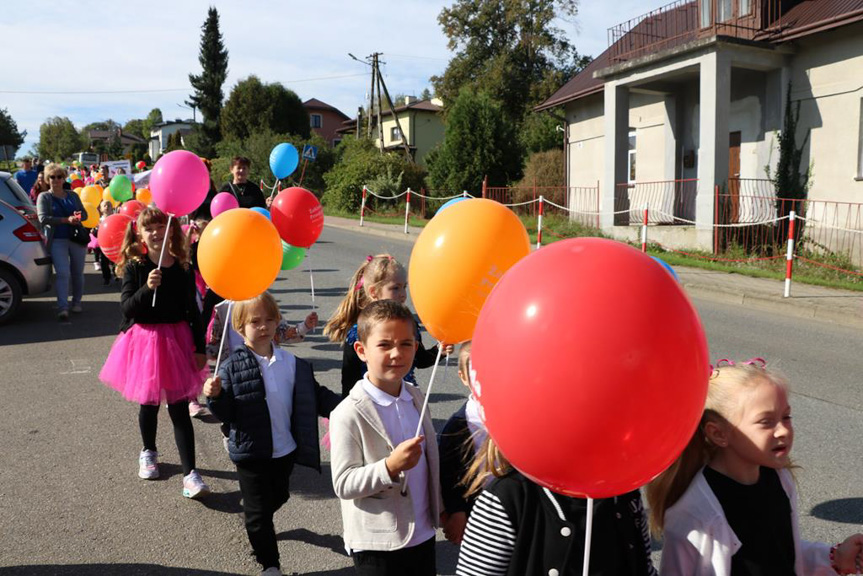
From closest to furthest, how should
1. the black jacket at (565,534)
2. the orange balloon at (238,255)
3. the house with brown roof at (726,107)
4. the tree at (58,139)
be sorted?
the black jacket at (565,534), the orange balloon at (238,255), the house with brown roof at (726,107), the tree at (58,139)

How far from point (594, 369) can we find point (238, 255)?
2824 mm

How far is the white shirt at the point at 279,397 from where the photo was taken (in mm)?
3211

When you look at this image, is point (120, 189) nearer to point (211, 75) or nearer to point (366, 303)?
point (366, 303)

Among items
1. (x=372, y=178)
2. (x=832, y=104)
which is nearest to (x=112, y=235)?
(x=832, y=104)

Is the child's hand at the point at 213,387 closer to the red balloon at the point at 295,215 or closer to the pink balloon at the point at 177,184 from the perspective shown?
the pink balloon at the point at 177,184

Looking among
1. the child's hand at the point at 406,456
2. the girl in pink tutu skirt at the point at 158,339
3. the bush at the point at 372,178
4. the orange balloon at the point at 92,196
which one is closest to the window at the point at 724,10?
Result: the bush at the point at 372,178

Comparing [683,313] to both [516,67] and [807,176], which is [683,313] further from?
[516,67]

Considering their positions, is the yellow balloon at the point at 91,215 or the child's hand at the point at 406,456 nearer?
the child's hand at the point at 406,456

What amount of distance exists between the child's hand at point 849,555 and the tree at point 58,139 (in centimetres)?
11915

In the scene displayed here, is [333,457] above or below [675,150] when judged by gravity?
below

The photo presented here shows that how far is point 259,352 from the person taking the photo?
3357 mm

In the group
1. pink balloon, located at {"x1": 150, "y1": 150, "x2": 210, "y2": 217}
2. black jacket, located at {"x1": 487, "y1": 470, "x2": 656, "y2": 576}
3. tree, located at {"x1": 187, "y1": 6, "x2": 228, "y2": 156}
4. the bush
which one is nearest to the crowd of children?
black jacket, located at {"x1": 487, "y1": 470, "x2": 656, "y2": 576}

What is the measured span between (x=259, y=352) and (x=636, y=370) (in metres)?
2.31

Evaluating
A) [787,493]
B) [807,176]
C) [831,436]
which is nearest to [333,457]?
[787,493]
